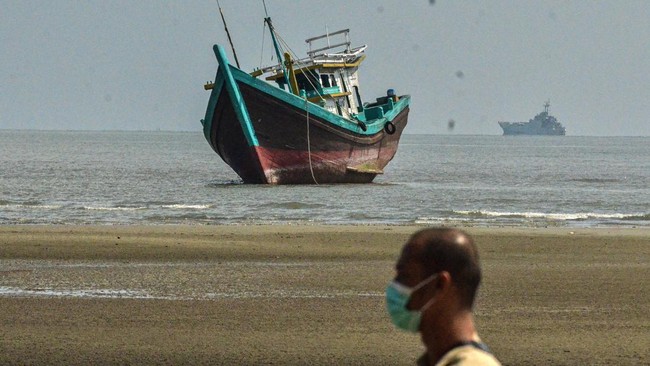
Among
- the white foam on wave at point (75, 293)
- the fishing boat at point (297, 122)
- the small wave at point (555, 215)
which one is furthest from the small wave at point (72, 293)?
the fishing boat at point (297, 122)

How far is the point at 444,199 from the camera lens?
31.6 meters

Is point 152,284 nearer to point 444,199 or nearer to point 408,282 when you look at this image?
point 408,282

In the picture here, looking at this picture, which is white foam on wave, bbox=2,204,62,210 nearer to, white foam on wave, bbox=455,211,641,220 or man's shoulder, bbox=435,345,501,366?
white foam on wave, bbox=455,211,641,220

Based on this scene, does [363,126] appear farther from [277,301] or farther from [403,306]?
[403,306]

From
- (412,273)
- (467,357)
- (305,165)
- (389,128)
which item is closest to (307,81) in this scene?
(305,165)

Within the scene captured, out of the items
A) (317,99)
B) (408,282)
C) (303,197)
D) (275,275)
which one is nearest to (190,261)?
(275,275)

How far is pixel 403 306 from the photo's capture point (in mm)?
2588

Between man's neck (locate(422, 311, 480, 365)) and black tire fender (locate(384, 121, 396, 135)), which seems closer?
man's neck (locate(422, 311, 480, 365))

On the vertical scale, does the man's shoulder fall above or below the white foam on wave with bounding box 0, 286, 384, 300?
above

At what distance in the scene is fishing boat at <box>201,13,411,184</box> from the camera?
34.4m

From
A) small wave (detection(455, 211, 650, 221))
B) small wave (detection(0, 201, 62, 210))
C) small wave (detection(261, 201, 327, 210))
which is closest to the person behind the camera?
small wave (detection(455, 211, 650, 221))

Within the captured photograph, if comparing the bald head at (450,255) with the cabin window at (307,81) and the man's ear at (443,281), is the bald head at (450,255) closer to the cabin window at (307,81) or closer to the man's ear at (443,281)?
the man's ear at (443,281)

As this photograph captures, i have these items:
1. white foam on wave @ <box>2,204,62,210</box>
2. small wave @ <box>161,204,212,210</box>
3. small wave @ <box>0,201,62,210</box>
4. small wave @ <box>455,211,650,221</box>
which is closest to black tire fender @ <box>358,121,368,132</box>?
small wave @ <box>161,204,212,210</box>

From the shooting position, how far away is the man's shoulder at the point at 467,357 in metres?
2.42
